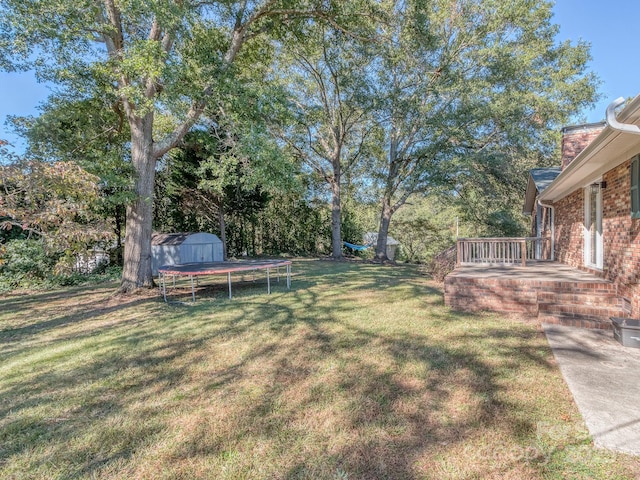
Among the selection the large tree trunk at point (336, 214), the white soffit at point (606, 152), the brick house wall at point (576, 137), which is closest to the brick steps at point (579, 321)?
the white soffit at point (606, 152)

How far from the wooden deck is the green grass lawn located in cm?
57

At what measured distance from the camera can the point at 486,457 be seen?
2115 millimetres

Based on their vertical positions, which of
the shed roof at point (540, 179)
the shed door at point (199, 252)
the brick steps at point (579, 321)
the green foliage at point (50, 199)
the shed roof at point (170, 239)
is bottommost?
the brick steps at point (579, 321)

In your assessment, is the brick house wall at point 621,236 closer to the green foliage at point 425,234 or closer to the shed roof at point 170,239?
the shed roof at point 170,239

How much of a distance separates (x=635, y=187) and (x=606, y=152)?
64cm

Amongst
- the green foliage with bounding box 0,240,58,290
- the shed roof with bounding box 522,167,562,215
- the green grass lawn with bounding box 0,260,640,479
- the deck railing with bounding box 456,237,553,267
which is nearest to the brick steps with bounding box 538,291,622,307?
the green grass lawn with bounding box 0,260,640,479

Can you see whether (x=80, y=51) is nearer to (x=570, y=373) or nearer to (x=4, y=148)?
(x=4, y=148)

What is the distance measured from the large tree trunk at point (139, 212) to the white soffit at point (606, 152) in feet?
28.2

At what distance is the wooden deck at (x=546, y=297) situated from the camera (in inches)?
195

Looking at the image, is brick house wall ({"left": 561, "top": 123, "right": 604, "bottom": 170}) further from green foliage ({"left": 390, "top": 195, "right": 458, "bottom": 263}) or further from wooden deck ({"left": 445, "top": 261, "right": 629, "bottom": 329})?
green foliage ({"left": 390, "top": 195, "right": 458, "bottom": 263})

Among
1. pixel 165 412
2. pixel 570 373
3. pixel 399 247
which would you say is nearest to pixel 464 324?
pixel 570 373

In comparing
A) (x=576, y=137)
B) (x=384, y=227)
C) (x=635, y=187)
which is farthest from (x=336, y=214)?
(x=635, y=187)

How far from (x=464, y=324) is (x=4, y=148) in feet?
22.6

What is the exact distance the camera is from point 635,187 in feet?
14.5
